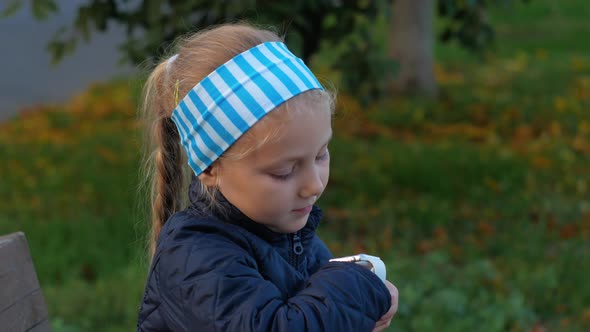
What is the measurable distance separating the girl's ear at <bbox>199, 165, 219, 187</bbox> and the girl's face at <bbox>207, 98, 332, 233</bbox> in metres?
0.02

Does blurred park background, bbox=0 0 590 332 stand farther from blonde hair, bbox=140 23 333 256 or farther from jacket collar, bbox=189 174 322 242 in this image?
jacket collar, bbox=189 174 322 242

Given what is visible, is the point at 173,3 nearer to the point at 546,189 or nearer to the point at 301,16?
the point at 301,16

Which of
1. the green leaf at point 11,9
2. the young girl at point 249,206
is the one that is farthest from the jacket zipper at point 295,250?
the green leaf at point 11,9

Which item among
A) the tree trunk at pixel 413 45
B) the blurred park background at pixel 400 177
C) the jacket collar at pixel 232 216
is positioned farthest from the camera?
the tree trunk at pixel 413 45

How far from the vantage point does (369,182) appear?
5.71 metres

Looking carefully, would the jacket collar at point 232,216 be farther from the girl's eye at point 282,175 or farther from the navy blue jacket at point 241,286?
the girl's eye at point 282,175

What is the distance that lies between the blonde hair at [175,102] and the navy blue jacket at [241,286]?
0.09 meters

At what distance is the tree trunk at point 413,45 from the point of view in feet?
24.5

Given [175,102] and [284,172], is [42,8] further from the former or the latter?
[284,172]

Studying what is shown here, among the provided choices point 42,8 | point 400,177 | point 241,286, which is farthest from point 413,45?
point 241,286

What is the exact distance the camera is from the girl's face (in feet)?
4.78

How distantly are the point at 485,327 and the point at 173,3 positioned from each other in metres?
2.25


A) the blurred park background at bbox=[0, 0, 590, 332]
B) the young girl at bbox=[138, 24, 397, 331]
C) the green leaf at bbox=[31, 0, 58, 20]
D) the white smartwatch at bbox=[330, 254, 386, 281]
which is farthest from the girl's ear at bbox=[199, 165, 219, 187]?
the green leaf at bbox=[31, 0, 58, 20]

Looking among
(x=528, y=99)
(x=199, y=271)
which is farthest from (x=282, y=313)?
(x=528, y=99)
